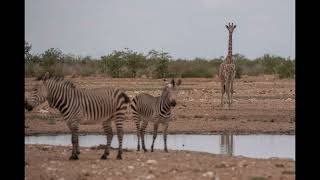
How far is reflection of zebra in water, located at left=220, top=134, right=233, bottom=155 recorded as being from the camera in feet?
38.8

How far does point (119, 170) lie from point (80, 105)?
1.74m

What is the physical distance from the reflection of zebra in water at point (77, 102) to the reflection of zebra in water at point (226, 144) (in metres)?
2.47

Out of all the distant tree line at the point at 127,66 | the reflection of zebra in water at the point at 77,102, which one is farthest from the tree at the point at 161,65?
the reflection of zebra in water at the point at 77,102

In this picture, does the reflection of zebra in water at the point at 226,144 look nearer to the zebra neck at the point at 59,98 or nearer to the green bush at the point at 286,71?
the zebra neck at the point at 59,98

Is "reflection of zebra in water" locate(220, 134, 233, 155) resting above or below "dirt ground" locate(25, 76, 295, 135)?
below

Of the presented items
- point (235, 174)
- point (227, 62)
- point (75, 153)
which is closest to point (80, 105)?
point (75, 153)

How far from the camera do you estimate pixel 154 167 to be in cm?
877

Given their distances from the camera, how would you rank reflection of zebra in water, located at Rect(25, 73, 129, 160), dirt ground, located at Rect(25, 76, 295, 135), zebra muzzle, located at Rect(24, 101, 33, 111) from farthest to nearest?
1. dirt ground, located at Rect(25, 76, 295, 135)
2. reflection of zebra in water, located at Rect(25, 73, 129, 160)
3. zebra muzzle, located at Rect(24, 101, 33, 111)

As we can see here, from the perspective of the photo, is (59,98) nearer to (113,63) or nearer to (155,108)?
(155,108)

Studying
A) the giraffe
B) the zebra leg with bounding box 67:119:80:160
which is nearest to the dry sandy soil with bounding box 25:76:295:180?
the zebra leg with bounding box 67:119:80:160

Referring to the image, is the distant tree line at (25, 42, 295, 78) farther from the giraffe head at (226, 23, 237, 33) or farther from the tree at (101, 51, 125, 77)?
the giraffe head at (226, 23, 237, 33)

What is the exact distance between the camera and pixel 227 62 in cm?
2261

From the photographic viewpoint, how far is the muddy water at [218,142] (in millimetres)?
11867
